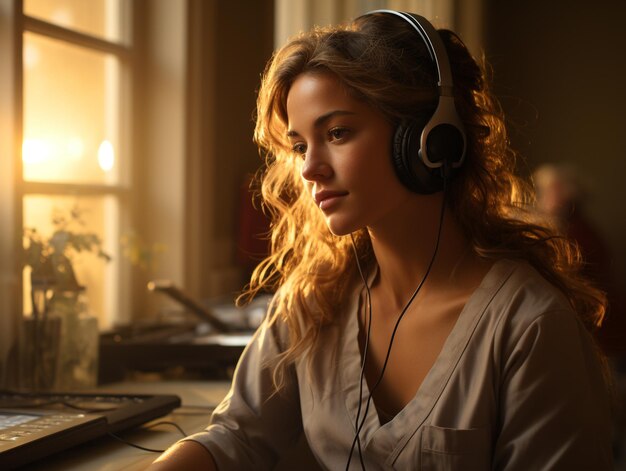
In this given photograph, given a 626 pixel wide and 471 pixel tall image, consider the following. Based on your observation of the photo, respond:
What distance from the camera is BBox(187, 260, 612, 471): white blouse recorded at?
1009mm

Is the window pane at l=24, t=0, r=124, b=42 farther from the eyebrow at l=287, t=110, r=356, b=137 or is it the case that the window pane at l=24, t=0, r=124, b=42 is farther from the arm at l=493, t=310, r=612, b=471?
the arm at l=493, t=310, r=612, b=471

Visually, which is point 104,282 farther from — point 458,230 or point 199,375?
point 458,230

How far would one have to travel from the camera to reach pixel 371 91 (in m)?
1.14

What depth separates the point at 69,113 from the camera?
2.07 meters

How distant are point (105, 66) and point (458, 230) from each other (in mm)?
1347

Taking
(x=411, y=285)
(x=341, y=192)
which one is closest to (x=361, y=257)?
(x=411, y=285)

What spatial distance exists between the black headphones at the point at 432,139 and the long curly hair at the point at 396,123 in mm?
32

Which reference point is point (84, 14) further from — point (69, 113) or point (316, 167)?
point (316, 167)

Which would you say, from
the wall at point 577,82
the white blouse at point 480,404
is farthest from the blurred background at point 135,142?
the wall at point 577,82

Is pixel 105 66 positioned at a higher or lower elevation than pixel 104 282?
higher

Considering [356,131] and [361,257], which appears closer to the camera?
[356,131]

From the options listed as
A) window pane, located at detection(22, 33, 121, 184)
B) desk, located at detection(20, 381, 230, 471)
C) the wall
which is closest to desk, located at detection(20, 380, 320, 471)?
desk, located at detection(20, 381, 230, 471)

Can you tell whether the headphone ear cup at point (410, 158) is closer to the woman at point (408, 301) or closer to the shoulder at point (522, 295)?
the woman at point (408, 301)

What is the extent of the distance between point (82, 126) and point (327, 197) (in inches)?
46.3
